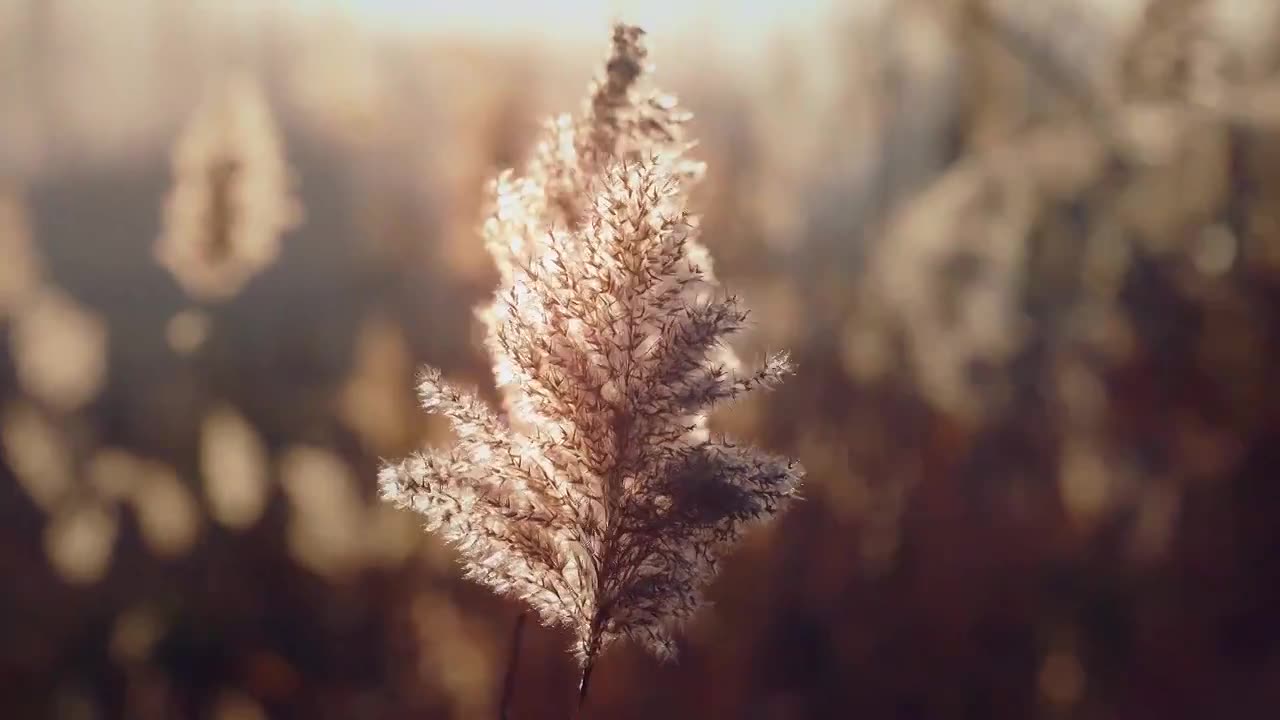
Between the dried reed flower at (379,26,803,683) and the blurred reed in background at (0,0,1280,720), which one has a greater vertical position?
the blurred reed in background at (0,0,1280,720)

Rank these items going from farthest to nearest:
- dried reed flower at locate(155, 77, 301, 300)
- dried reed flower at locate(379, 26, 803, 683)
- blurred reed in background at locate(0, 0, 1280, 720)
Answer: blurred reed in background at locate(0, 0, 1280, 720) < dried reed flower at locate(155, 77, 301, 300) < dried reed flower at locate(379, 26, 803, 683)

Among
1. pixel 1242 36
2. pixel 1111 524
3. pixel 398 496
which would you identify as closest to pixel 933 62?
pixel 1242 36

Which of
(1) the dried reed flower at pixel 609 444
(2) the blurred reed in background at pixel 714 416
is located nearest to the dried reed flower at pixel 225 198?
(2) the blurred reed in background at pixel 714 416

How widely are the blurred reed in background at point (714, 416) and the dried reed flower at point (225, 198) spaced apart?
0.04 ft

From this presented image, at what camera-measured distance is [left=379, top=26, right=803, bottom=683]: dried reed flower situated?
119cm

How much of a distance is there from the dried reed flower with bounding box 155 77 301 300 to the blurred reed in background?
1 cm

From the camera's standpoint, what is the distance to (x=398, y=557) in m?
3.24

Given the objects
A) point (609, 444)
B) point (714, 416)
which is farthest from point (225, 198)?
point (609, 444)

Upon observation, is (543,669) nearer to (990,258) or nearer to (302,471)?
(302,471)

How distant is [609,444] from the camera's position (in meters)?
1.24

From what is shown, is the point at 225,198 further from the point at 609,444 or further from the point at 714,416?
the point at 609,444

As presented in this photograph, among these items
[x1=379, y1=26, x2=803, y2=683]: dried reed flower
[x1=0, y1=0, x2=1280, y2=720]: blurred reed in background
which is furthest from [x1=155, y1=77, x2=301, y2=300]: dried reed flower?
[x1=379, y1=26, x2=803, y2=683]: dried reed flower

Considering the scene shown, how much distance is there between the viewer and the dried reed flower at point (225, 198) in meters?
2.71

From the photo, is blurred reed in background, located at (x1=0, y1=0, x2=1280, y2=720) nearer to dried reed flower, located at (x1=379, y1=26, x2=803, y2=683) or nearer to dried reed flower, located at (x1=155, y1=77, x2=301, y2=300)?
dried reed flower, located at (x1=155, y1=77, x2=301, y2=300)
